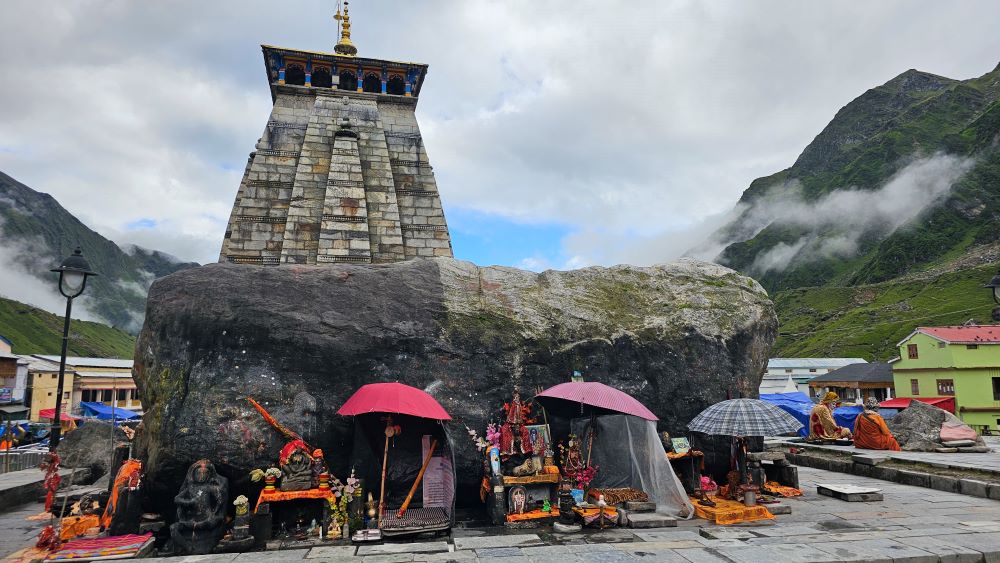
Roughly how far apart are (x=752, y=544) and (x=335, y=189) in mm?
15953

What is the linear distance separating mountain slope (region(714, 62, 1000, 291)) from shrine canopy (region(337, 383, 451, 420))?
143 metres

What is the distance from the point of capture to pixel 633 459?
11.9 metres

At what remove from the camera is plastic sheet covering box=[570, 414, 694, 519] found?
37.3 ft

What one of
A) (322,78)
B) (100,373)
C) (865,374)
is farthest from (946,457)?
(100,373)

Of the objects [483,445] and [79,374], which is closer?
[483,445]

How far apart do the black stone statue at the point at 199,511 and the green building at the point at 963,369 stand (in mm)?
49766

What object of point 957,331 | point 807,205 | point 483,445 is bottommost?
point 483,445

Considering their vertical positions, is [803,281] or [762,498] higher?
[803,281]

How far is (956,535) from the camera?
31.3ft

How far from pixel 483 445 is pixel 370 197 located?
11.7 meters

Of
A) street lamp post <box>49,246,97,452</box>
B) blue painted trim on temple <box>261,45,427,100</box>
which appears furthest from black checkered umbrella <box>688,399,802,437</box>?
blue painted trim on temple <box>261,45,427,100</box>

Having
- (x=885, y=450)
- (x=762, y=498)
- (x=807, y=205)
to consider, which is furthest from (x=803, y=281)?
(x=762, y=498)

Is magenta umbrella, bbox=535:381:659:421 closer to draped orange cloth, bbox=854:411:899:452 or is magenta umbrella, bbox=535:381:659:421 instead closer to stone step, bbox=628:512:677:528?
stone step, bbox=628:512:677:528

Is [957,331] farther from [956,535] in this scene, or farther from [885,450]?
[956,535]
